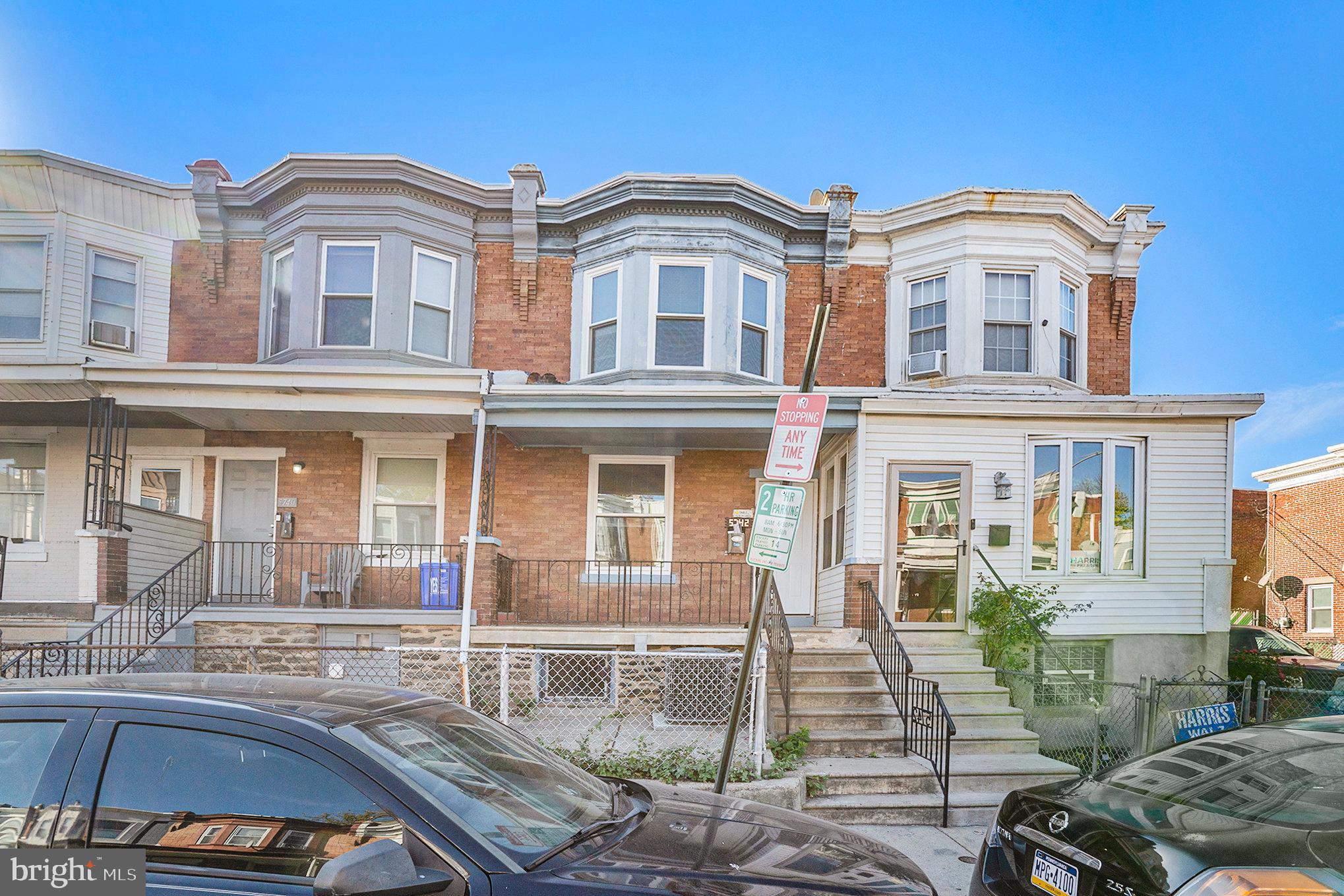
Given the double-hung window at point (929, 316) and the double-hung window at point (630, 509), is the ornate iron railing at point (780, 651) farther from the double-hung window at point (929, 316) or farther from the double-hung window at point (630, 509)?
the double-hung window at point (929, 316)

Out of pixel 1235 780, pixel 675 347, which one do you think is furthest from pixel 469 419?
pixel 1235 780

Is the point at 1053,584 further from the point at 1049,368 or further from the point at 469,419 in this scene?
the point at 469,419

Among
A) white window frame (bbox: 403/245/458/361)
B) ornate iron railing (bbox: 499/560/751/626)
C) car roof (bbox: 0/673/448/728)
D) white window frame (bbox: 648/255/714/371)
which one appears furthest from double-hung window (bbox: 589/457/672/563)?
car roof (bbox: 0/673/448/728)

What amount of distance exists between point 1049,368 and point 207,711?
1189 cm

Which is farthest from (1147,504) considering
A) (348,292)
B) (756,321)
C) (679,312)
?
(348,292)

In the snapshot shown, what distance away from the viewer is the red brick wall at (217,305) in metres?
12.7

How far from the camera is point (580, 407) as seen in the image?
10.5 m

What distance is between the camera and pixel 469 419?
11.3 m

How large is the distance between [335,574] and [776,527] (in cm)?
822

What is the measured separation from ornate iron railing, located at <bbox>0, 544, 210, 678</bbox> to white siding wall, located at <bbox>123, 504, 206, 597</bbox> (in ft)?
0.50

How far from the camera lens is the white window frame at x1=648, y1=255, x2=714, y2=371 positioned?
39.4 feet

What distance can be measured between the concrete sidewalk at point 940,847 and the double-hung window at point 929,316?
746 cm

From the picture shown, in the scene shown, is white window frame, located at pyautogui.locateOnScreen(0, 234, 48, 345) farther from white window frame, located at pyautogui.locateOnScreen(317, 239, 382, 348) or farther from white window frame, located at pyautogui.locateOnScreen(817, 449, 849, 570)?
white window frame, located at pyautogui.locateOnScreen(817, 449, 849, 570)

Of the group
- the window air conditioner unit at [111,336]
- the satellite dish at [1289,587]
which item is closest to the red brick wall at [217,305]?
the window air conditioner unit at [111,336]
